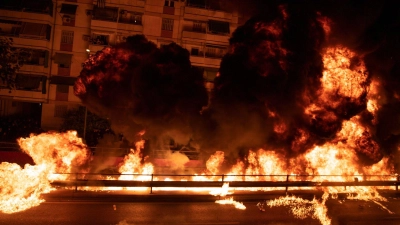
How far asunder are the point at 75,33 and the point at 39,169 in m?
19.7

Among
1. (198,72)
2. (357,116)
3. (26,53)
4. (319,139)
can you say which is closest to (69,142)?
(198,72)

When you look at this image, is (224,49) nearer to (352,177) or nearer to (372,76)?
(372,76)

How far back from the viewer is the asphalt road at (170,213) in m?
9.41

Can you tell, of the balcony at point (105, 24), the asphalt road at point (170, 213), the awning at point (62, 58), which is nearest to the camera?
the asphalt road at point (170, 213)

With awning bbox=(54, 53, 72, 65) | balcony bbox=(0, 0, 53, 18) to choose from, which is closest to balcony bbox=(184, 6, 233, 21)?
awning bbox=(54, 53, 72, 65)

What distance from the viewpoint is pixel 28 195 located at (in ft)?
36.4

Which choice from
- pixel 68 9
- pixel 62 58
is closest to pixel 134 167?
pixel 62 58

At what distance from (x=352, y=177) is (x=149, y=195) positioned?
30.0 feet

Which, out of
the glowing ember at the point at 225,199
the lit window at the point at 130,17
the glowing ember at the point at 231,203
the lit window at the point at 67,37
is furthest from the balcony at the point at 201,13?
the glowing ember at the point at 231,203

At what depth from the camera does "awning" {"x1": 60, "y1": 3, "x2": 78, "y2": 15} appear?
28.2m

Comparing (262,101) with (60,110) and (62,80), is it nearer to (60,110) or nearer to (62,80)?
(62,80)

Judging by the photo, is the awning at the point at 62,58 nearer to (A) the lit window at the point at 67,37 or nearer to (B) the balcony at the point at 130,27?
(A) the lit window at the point at 67,37

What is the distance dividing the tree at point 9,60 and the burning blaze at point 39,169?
36.9 feet

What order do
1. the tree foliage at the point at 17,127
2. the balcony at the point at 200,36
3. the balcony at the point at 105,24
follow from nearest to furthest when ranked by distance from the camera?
the tree foliage at the point at 17,127 < the balcony at the point at 105,24 < the balcony at the point at 200,36
